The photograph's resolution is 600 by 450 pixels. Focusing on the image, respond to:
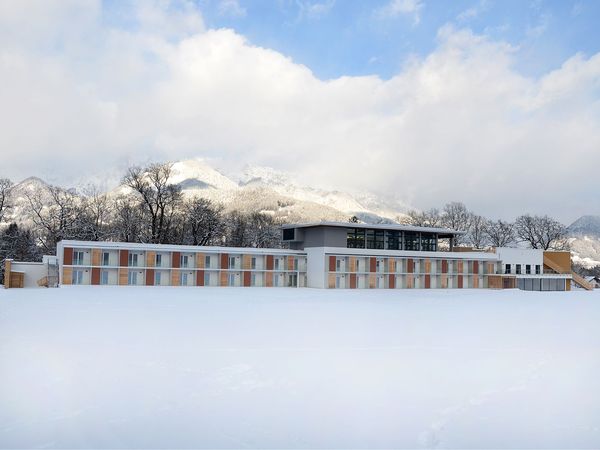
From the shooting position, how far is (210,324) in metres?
21.9

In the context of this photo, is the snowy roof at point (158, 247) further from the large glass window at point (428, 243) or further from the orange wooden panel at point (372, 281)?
the large glass window at point (428, 243)

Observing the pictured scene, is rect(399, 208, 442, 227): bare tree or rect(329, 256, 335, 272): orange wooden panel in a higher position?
rect(399, 208, 442, 227): bare tree

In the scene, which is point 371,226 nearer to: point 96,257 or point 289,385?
point 96,257

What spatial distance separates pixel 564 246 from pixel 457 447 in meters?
94.0

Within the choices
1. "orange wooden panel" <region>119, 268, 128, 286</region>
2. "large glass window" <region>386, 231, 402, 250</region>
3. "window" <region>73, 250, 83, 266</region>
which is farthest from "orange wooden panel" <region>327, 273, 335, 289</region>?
"window" <region>73, 250, 83, 266</region>

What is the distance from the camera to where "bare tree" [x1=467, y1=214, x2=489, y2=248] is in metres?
92.2

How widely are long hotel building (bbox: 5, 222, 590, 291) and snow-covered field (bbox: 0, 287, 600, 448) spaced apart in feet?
89.4

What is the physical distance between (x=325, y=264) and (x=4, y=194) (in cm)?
3815

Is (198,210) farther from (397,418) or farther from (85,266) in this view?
(397,418)

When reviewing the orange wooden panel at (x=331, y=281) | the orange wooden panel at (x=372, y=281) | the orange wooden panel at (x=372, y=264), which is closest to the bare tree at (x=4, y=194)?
the orange wooden panel at (x=331, y=281)

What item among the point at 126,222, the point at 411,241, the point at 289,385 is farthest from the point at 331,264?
the point at 289,385

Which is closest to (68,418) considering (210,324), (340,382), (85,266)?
(340,382)

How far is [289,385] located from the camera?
12.1 meters

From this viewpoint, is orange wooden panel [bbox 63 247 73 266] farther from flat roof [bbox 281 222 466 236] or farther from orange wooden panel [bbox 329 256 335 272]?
orange wooden panel [bbox 329 256 335 272]
